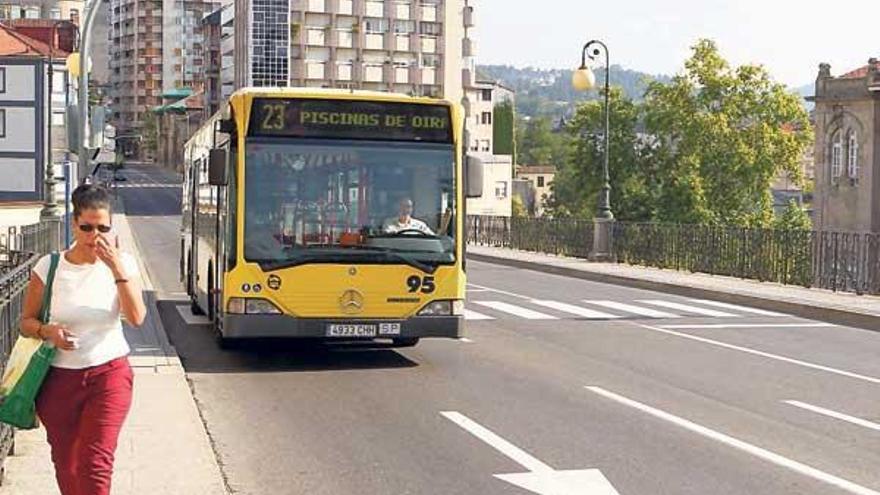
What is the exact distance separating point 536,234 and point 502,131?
111836 mm

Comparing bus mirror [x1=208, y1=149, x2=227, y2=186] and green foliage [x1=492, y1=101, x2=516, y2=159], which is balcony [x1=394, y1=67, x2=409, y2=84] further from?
bus mirror [x1=208, y1=149, x2=227, y2=186]

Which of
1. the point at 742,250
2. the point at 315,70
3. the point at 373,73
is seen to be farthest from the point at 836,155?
the point at 315,70

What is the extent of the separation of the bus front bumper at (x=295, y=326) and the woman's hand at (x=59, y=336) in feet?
25.7

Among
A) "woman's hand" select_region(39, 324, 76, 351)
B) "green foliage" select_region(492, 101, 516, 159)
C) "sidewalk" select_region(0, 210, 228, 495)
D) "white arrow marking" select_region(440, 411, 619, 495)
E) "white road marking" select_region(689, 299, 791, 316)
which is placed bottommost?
"white road marking" select_region(689, 299, 791, 316)

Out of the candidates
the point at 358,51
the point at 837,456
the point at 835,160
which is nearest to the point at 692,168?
the point at 835,160

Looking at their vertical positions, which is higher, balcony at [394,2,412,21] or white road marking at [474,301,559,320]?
balcony at [394,2,412,21]

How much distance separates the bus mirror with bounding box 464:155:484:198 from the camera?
1421cm

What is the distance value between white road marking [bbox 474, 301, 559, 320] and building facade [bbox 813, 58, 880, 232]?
5566cm

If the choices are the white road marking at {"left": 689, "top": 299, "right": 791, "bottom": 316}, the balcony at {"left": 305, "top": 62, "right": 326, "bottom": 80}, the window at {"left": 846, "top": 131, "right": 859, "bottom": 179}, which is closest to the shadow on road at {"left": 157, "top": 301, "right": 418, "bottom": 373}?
the white road marking at {"left": 689, "top": 299, "right": 791, "bottom": 316}

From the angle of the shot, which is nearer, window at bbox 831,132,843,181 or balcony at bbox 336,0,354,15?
window at bbox 831,132,843,181

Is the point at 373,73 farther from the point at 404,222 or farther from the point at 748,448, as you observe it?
the point at 748,448

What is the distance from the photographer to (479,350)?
52.6ft

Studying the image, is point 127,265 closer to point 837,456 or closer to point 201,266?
point 837,456

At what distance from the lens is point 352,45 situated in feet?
391
